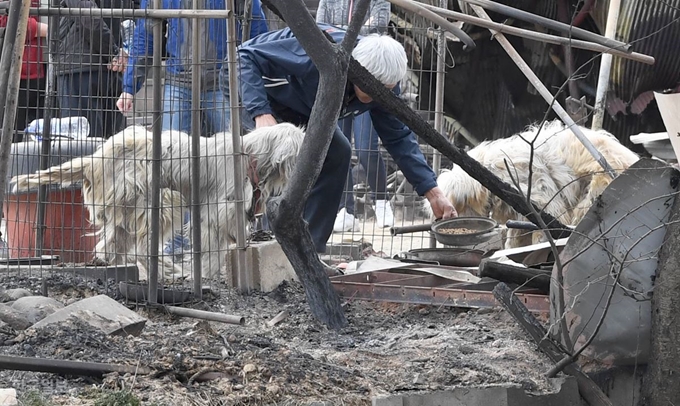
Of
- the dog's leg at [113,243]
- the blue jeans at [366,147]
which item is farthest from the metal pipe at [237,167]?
the blue jeans at [366,147]

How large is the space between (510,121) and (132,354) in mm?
9427

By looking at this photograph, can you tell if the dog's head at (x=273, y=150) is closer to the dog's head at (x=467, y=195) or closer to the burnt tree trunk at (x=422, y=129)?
the burnt tree trunk at (x=422, y=129)

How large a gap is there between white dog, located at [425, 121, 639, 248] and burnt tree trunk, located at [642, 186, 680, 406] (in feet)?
11.5

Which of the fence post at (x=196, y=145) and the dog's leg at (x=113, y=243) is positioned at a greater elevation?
the fence post at (x=196, y=145)

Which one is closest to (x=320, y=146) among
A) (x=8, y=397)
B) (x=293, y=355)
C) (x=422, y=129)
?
(x=422, y=129)

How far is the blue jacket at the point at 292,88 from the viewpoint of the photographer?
21.3 ft

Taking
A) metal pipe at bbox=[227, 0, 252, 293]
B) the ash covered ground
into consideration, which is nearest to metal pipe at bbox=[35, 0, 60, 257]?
the ash covered ground

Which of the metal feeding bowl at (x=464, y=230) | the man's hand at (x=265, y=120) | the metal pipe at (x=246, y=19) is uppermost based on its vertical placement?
the metal pipe at (x=246, y=19)

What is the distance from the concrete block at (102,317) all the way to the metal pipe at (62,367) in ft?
2.11

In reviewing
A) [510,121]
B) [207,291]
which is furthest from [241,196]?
Result: [510,121]

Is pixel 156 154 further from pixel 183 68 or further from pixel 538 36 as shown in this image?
pixel 538 36

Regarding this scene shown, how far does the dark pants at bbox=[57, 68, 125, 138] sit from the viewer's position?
625 cm

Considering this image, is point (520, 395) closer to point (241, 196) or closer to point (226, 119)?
point (241, 196)

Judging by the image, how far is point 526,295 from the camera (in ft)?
18.0
